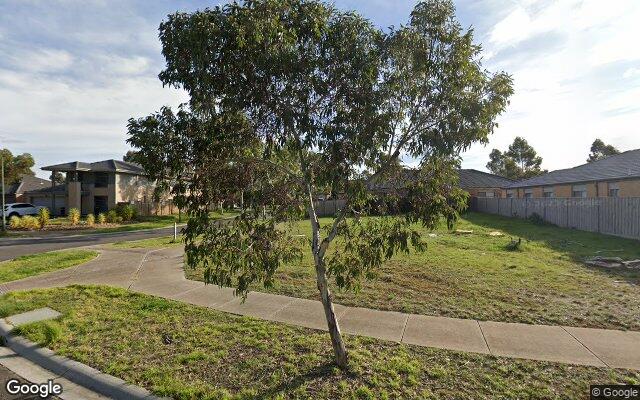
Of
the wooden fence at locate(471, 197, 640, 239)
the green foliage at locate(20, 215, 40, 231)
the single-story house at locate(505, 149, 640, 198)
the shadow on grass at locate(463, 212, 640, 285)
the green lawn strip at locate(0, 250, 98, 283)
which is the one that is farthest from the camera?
the green foliage at locate(20, 215, 40, 231)

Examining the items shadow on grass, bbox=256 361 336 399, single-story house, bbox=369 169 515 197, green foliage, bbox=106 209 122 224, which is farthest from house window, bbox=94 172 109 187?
shadow on grass, bbox=256 361 336 399

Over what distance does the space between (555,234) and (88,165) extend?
38423mm

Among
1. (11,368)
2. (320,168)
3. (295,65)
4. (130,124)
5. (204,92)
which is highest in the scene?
(295,65)

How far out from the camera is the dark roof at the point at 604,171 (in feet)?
71.7

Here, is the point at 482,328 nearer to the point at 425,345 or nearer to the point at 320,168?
the point at 425,345

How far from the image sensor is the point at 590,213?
63.6 ft

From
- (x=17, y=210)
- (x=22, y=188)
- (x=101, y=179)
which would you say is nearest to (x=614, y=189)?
(x=101, y=179)

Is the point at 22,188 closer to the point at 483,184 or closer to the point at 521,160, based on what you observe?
the point at 483,184

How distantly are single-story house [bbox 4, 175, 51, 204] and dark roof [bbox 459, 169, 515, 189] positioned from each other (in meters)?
49.5

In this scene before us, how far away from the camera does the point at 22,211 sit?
33.3m

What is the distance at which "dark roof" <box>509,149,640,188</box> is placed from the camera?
21844 mm

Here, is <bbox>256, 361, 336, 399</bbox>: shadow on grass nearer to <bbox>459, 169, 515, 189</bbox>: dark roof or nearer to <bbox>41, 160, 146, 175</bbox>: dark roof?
<bbox>41, 160, 146, 175</bbox>: dark roof

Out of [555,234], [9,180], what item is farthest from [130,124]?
[9,180]

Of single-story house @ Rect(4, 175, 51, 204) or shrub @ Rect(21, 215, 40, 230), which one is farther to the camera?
single-story house @ Rect(4, 175, 51, 204)
